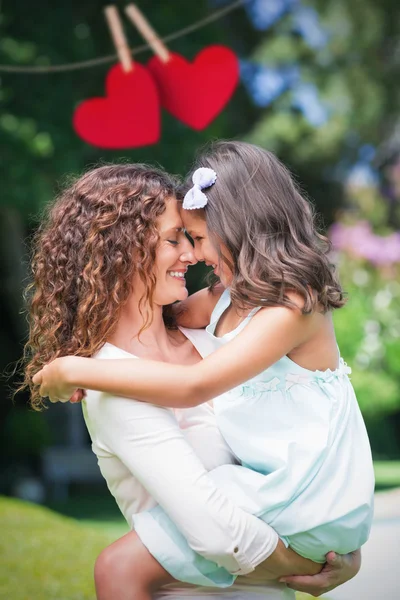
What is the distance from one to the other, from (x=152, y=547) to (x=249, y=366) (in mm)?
434

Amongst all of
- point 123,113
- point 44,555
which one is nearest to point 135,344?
point 123,113

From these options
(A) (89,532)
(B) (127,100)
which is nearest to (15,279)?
(A) (89,532)

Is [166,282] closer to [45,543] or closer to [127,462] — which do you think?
[127,462]

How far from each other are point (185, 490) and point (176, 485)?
21 millimetres

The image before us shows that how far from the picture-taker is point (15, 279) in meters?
7.68

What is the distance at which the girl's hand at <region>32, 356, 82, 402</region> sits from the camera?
1.84 m

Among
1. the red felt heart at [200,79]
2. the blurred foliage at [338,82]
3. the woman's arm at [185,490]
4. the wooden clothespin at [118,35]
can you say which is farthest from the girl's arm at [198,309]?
the blurred foliage at [338,82]

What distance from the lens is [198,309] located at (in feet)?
7.55

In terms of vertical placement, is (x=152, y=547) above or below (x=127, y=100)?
below

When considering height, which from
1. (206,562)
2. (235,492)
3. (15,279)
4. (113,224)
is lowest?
(15,279)

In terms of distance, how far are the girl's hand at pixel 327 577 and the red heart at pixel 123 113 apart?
2.49m

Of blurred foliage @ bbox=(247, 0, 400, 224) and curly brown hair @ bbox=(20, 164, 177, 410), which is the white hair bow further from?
blurred foliage @ bbox=(247, 0, 400, 224)

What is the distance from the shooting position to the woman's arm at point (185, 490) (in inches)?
69.7

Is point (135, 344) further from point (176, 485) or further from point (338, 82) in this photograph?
point (338, 82)
